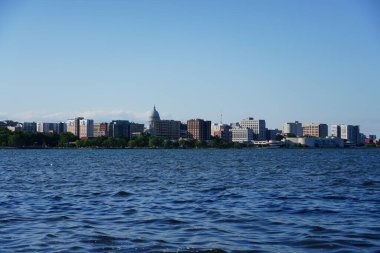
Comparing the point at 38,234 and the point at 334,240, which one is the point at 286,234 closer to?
the point at 334,240

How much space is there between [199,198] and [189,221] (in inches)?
325

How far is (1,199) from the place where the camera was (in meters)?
28.9

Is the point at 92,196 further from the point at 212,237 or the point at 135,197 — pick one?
the point at 212,237

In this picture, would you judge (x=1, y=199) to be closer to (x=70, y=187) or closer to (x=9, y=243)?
(x=70, y=187)

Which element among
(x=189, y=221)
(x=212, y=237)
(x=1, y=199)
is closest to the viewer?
(x=212, y=237)

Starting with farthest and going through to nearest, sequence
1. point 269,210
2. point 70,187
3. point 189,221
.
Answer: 1. point 70,187
2. point 269,210
3. point 189,221

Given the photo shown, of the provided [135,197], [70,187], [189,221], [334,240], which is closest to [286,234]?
[334,240]

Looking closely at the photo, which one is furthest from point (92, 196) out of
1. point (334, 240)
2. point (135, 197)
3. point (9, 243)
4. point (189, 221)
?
point (334, 240)

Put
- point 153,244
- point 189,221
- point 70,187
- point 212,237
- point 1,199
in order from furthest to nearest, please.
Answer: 1. point 70,187
2. point 1,199
3. point 189,221
4. point 212,237
5. point 153,244

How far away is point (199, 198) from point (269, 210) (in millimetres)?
5971

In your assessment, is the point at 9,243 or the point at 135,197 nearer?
the point at 9,243

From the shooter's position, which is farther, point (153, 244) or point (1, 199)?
point (1, 199)

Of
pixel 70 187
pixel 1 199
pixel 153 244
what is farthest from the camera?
pixel 70 187

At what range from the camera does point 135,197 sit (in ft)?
98.9
